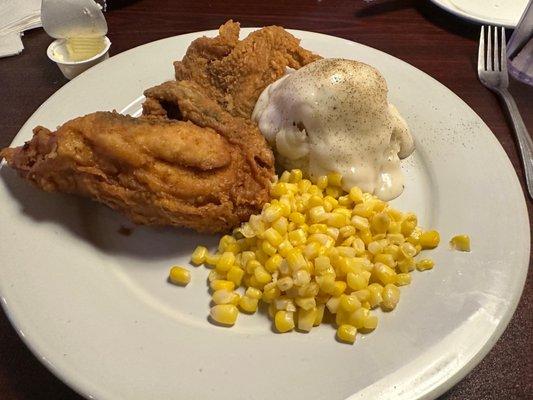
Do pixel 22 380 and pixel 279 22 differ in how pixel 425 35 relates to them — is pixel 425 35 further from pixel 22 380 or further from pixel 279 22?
pixel 22 380

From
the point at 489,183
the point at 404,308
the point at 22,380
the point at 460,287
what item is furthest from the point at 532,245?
the point at 22,380

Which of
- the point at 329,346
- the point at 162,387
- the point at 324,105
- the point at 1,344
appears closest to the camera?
the point at 162,387

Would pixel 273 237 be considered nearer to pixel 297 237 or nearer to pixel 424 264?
pixel 297 237

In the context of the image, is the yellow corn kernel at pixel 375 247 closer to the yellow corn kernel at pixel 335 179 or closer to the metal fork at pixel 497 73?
the yellow corn kernel at pixel 335 179

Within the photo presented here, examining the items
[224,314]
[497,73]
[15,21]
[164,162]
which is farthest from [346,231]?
[15,21]

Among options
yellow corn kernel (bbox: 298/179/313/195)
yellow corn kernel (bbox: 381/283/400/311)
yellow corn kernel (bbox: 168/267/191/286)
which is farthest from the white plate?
yellow corn kernel (bbox: 168/267/191/286)

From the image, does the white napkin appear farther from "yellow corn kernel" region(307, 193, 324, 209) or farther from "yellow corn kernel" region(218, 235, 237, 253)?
"yellow corn kernel" region(307, 193, 324, 209)
